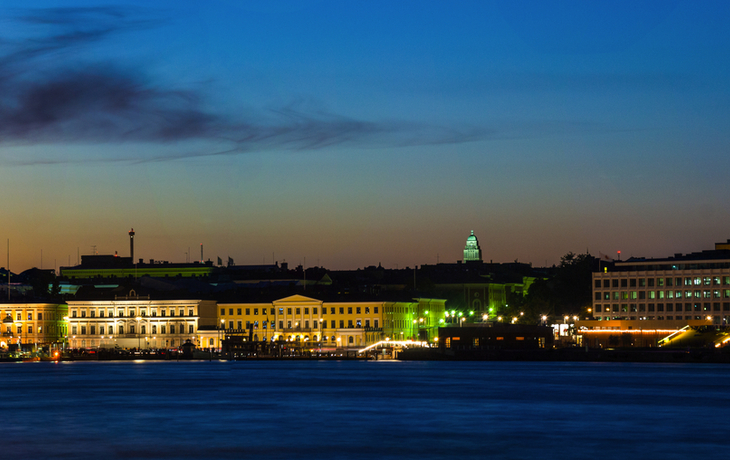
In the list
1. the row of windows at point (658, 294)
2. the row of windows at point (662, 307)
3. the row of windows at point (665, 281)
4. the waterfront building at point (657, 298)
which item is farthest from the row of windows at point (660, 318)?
the row of windows at point (665, 281)

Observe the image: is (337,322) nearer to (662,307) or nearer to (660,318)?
(660,318)

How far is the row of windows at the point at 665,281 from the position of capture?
169375mm

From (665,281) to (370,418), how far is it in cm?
11930

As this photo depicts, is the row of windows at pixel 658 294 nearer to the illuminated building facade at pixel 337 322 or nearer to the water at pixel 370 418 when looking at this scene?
the illuminated building facade at pixel 337 322

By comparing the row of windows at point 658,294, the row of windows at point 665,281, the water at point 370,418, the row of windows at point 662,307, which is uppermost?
the row of windows at point 665,281

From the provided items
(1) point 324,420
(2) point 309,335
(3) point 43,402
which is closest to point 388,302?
(2) point 309,335

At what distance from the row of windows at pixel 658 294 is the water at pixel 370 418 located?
226 feet

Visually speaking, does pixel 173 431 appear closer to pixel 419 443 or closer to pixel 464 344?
pixel 419 443

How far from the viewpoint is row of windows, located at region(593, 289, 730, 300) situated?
554ft

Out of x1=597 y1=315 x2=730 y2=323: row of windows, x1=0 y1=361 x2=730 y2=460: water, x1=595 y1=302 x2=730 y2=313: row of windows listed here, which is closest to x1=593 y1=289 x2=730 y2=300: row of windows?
x1=595 y1=302 x2=730 y2=313: row of windows

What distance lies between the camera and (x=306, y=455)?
151 ft

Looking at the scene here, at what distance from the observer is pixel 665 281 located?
174 metres

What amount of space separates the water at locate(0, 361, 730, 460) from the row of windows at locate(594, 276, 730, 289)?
2735 inches

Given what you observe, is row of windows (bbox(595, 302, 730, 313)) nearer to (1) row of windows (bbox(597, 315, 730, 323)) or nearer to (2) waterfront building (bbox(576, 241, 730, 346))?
(2) waterfront building (bbox(576, 241, 730, 346))
